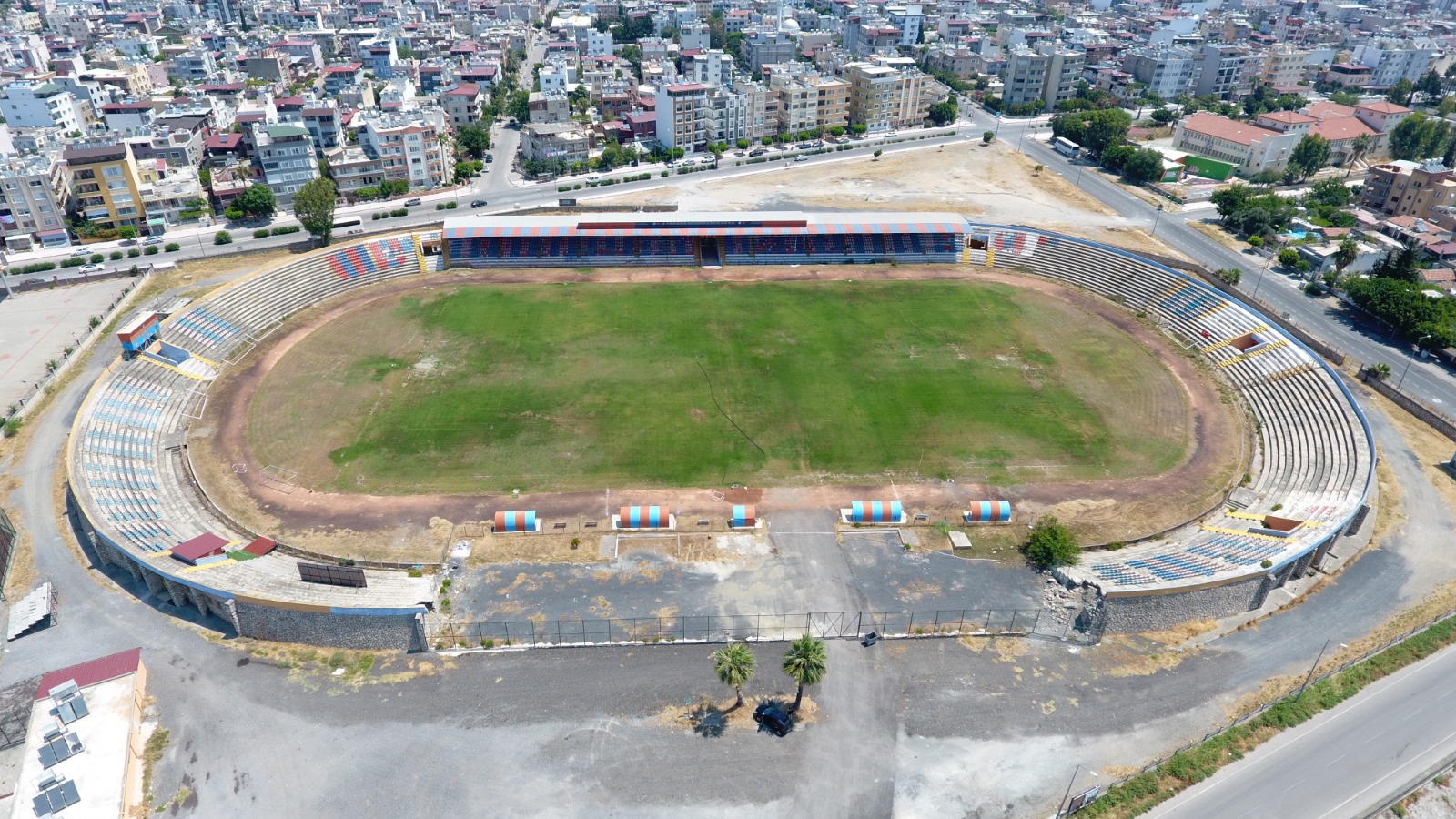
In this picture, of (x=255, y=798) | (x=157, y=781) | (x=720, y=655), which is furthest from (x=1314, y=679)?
(x=157, y=781)

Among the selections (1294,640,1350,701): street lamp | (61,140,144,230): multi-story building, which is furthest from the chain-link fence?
(61,140,144,230): multi-story building

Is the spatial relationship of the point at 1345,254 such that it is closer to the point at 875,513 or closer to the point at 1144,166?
the point at 1144,166

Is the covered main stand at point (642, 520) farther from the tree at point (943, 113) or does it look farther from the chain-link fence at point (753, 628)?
the tree at point (943, 113)

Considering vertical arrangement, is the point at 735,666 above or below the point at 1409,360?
above

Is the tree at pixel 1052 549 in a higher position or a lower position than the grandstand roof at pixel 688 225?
lower


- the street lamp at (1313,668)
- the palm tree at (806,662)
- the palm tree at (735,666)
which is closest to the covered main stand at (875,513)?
the palm tree at (806,662)

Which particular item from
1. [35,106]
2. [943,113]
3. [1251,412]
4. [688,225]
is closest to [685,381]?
→ [688,225]
